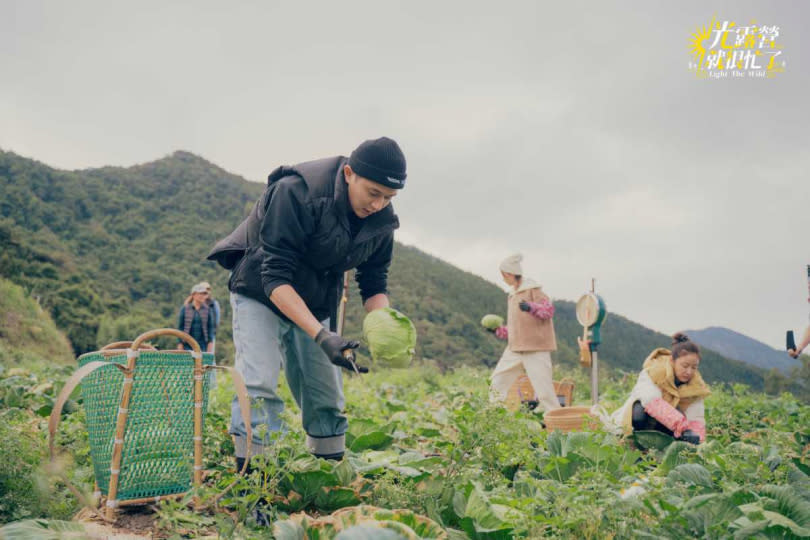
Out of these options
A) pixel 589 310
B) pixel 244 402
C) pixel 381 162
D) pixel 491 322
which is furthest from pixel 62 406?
pixel 491 322

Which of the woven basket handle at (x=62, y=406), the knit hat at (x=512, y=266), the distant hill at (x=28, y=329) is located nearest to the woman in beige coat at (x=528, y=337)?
the knit hat at (x=512, y=266)

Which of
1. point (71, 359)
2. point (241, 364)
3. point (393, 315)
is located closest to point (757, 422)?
point (393, 315)

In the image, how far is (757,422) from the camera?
6.43 m

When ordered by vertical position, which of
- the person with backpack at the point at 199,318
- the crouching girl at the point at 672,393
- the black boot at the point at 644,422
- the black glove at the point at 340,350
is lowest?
the black boot at the point at 644,422

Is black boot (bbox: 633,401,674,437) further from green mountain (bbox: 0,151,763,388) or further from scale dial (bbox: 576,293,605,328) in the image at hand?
green mountain (bbox: 0,151,763,388)

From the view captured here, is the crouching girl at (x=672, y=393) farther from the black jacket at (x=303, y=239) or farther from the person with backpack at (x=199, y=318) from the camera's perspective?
the person with backpack at (x=199, y=318)

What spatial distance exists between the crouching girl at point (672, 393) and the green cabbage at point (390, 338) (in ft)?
8.24

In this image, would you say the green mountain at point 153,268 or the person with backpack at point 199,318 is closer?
the person with backpack at point 199,318

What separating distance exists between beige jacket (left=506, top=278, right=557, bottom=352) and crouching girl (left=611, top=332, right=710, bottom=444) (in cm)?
219

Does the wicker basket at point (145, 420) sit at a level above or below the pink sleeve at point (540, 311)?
below

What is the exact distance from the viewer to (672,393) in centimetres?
485

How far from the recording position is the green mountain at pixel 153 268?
19359 mm

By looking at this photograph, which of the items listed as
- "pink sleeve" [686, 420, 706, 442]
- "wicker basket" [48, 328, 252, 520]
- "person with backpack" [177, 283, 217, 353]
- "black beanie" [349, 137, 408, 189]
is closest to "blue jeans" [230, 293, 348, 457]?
"wicker basket" [48, 328, 252, 520]

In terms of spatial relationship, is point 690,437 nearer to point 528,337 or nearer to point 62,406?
point 528,337
